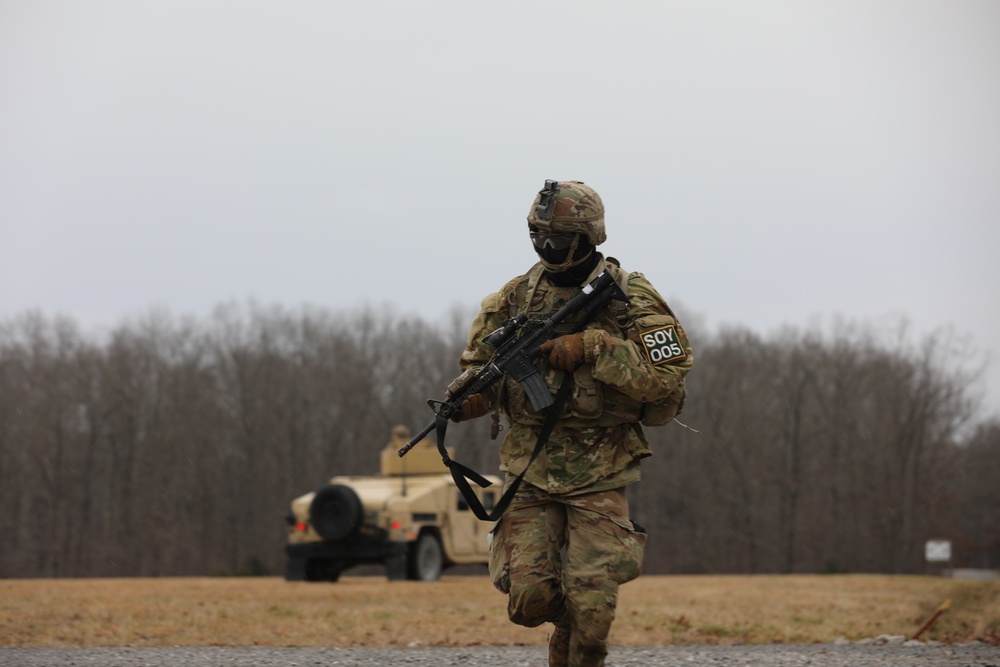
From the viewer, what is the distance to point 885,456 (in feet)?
201

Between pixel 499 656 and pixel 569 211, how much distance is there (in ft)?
14.2

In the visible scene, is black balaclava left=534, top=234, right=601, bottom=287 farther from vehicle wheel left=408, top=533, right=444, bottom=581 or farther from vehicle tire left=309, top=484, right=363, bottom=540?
vehicle wheel left=408, top=533, right=444, bottom=581

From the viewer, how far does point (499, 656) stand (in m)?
9.26

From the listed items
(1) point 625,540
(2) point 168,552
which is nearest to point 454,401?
(1) point 625,540

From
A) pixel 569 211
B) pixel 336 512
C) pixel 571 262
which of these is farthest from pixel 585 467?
pixel 336 512

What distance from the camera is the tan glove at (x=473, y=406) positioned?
595 centimetres

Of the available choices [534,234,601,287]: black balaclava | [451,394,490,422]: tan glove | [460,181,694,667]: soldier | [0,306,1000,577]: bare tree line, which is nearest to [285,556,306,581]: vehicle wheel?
[460,181,694,667]: soldier

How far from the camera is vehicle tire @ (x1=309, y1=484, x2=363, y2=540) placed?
21.4 metres

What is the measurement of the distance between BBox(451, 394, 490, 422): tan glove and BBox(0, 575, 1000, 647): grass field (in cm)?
483

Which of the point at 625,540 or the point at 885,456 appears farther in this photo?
the point at 885,456

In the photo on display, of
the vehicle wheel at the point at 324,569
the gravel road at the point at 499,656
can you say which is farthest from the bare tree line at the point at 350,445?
the gravel road at the point at 499,656

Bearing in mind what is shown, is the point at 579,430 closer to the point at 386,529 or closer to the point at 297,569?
the point at 386,529

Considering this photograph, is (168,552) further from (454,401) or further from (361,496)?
(454,401)

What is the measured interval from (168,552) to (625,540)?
48433 millimetres
